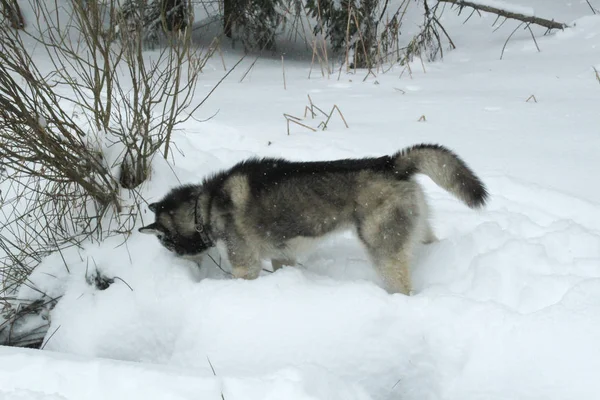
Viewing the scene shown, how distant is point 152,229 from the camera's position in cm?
393

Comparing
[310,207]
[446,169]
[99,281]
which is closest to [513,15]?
[446,169]

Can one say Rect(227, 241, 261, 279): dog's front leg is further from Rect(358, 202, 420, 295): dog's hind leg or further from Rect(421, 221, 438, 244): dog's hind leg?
Rect(421, 221, 438, 244): dog's hind leg

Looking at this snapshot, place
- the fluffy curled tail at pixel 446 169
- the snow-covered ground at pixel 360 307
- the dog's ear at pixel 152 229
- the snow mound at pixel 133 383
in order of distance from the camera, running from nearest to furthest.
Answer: the snow mound at pixel 133 383, the snow-covered ground at pixel 360 307, the fluffy curled tail at pixel 446 169, the dog's ear at pixel 152 229

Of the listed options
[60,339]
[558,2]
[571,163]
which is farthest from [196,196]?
[558,2]

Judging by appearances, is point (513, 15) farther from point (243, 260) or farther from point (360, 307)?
point (360, 307)

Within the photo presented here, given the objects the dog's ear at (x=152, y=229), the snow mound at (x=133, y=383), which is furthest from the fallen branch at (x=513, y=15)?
the snow mound at (x=133, y=383)

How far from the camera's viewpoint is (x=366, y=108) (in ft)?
22.9

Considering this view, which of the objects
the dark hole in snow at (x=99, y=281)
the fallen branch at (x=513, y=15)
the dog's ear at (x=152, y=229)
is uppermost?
the fallen branch at (x=513, y=15)

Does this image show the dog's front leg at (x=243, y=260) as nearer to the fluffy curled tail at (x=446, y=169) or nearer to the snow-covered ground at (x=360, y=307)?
the snow-covered ground at (x=360, y=307)

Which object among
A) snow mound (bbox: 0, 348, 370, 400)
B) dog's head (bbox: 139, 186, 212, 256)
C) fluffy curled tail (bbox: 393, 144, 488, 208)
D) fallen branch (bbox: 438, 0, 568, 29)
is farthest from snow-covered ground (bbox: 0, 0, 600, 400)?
fallen branch (bbox: 438, 0, 568, 29)

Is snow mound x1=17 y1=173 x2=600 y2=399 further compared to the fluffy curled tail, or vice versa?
the fluffy curled tail

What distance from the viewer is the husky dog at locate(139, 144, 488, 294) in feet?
11.6

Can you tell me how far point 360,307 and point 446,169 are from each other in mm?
992

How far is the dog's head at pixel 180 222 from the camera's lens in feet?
13.3
